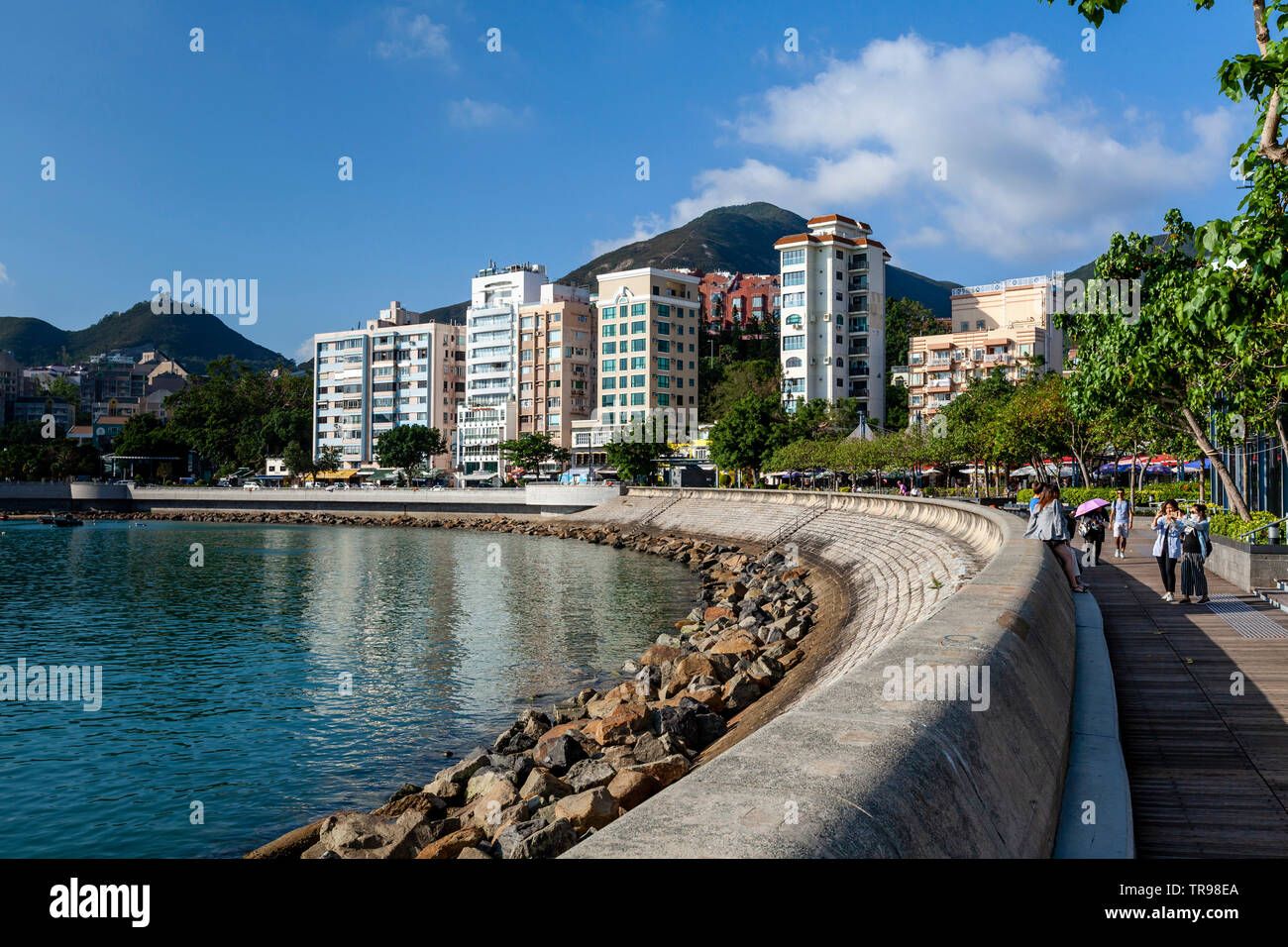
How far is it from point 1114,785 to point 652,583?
36.3 meters

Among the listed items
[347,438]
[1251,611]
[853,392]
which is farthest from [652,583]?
[347,438]

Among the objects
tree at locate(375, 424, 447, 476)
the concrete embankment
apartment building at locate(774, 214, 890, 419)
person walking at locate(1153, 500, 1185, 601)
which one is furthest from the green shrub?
tree at locate(375, 424, 447, 476)

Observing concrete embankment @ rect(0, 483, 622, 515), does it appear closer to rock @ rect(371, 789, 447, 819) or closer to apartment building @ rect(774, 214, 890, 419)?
apartment building @ rect(774, 214, 890, 419)

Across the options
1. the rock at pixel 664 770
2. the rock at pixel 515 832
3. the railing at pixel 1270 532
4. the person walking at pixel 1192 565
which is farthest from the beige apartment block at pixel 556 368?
the rock at pixel 515 832

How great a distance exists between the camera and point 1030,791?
500cm

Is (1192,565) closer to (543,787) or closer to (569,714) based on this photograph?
(569,714)

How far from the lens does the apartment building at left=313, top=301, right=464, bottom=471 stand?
5522 inches

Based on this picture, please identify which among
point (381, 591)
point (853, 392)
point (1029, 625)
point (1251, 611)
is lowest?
point (381, 591)

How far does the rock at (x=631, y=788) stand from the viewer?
1088cm

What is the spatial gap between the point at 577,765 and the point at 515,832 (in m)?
3.36

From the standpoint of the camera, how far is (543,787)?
11906mm

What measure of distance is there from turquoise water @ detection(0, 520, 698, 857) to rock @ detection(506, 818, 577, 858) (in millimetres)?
5442
